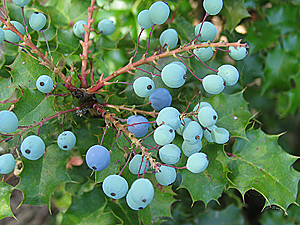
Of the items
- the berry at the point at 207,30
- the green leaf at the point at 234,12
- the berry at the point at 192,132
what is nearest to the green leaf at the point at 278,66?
the green leaf at the point at 234,12

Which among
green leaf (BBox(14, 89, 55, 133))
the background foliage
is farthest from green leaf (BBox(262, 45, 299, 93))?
green leaf (BBox(14, 89, 55, 133))

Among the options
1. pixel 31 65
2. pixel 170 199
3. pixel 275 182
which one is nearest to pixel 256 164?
pixel 275 182

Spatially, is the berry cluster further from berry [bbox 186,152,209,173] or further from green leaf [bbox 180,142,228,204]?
green leaf [bbox 180,142,228,204]

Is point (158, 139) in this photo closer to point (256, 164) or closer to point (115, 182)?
point (115, 182)

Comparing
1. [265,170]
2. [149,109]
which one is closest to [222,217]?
[265,170]

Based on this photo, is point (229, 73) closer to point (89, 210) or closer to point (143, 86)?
point (143, 86)

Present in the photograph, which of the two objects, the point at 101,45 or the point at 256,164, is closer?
the point at 256,164
